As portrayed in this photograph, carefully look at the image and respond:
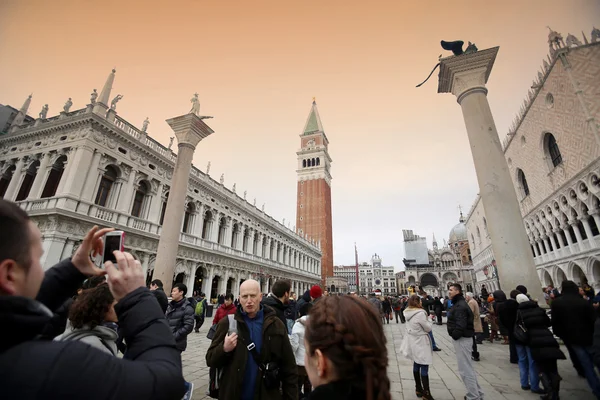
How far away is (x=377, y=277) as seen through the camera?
101000mm

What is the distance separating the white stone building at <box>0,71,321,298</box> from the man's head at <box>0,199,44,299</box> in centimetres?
1345

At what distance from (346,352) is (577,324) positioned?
5.01 meters

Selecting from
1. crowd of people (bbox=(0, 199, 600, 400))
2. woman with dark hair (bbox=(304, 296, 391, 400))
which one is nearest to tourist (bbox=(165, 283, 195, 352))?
crowd of people (bbox=(0, 199, 600, 400))

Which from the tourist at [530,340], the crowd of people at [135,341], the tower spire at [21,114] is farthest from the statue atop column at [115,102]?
the tourist at [530,340]

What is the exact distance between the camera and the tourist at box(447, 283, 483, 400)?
3.91 m

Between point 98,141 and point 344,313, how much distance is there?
56.6 feet

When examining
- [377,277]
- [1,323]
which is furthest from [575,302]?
[377,277]

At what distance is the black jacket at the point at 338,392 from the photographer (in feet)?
3.75

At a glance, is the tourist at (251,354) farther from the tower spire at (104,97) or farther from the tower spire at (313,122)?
the tower spire at (313,122)

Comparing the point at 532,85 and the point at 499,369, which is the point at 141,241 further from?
the point at 532,85

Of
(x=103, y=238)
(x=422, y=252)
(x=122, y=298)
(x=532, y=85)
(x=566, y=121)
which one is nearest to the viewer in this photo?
(x=122, y=298)

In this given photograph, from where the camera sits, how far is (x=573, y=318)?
13.2 ft

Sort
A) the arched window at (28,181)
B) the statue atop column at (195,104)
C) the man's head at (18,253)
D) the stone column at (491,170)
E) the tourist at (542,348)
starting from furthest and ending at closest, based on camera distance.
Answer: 1. the arched window at (28,181)
2. the statue atop column at (195,104)
3. the stone column at (491,170)
4. the tourist at (542,348)
5. the man's head at (18,253)

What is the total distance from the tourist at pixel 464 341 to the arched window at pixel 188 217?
729 inches
